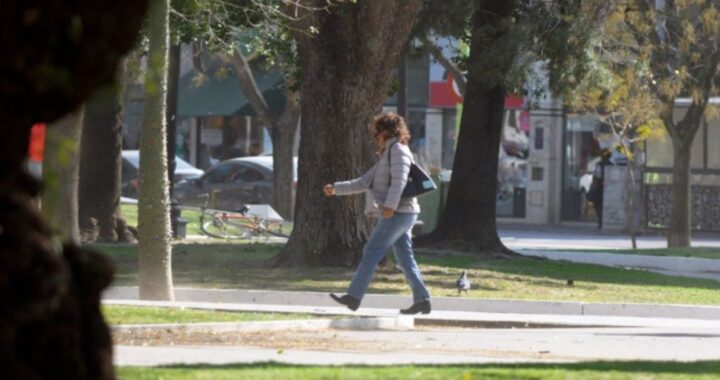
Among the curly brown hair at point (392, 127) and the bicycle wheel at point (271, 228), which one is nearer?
the curly brown hair at point (392, 127)

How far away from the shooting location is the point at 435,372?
8.39m

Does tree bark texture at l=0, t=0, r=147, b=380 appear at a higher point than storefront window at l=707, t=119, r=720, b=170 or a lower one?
lower

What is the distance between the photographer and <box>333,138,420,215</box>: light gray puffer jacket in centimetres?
1252

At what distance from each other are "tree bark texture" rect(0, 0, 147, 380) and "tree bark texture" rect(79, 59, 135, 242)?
17036 mm

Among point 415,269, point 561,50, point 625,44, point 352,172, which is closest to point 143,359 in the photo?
point 415,269

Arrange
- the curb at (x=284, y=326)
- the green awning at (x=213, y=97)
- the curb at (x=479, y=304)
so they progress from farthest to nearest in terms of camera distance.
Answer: the green awning at (x=213, y=97), the curb at (x=479, y=304), the curb at (x=284, y=326)

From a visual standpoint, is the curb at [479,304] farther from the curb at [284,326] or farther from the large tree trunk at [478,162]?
the large tree trunk at [478,162]

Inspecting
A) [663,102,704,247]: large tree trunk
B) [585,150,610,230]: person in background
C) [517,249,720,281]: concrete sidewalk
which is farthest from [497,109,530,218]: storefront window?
[517,249,720,281]: concrete sidewalk

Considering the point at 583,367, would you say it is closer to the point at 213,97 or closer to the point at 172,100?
the point at 172,100

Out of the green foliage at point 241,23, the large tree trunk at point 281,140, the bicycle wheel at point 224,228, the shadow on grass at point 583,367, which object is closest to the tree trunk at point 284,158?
the large tree trunk at point 281,140

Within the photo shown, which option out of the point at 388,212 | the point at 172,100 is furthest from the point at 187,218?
the point at 388,212

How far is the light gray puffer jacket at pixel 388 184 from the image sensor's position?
1252cm

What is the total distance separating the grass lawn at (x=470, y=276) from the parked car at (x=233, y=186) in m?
14.0

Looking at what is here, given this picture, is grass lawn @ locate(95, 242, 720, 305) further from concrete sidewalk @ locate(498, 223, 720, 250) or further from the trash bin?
concrete sidewalk @ locate(498, 223, 720, 250)
